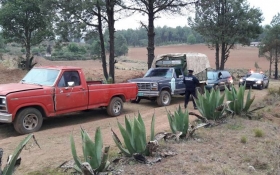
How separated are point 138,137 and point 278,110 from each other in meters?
7.97

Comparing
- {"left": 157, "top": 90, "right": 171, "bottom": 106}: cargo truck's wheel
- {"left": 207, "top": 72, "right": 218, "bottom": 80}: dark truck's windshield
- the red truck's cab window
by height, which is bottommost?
{"left": 157, "top": 90, "right": 171, "bottom": 106}: cargo truck's wheel

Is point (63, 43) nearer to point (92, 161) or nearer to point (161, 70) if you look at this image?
point (161, 70)

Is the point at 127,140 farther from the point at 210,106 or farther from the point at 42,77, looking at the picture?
the point at 42,77

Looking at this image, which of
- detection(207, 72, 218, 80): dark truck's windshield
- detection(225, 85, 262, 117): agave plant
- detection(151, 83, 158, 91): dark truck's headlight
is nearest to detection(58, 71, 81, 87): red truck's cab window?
detection(151, 83, 158, 91): dark truck's headlight

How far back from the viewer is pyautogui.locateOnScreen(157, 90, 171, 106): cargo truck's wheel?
41.6ft

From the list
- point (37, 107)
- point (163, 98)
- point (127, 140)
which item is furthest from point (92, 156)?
point (163, 98)

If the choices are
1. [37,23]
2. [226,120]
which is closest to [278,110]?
[226,120]

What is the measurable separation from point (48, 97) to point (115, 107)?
290cm

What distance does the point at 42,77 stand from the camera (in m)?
8.83

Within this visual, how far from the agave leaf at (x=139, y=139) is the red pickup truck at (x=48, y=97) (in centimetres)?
384

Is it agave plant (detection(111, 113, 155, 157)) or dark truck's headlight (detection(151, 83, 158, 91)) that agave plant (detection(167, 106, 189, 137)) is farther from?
dark truck's headlight (detection(151, 83, 158, 91))

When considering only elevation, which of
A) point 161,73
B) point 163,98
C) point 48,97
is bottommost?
point 163,98

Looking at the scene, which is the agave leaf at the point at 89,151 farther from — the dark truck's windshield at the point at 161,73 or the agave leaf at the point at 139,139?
the dark truck's windshield at the point at 161,73

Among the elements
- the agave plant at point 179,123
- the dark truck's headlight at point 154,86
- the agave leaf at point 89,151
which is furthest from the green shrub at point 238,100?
the agave leaf at point 89,151
